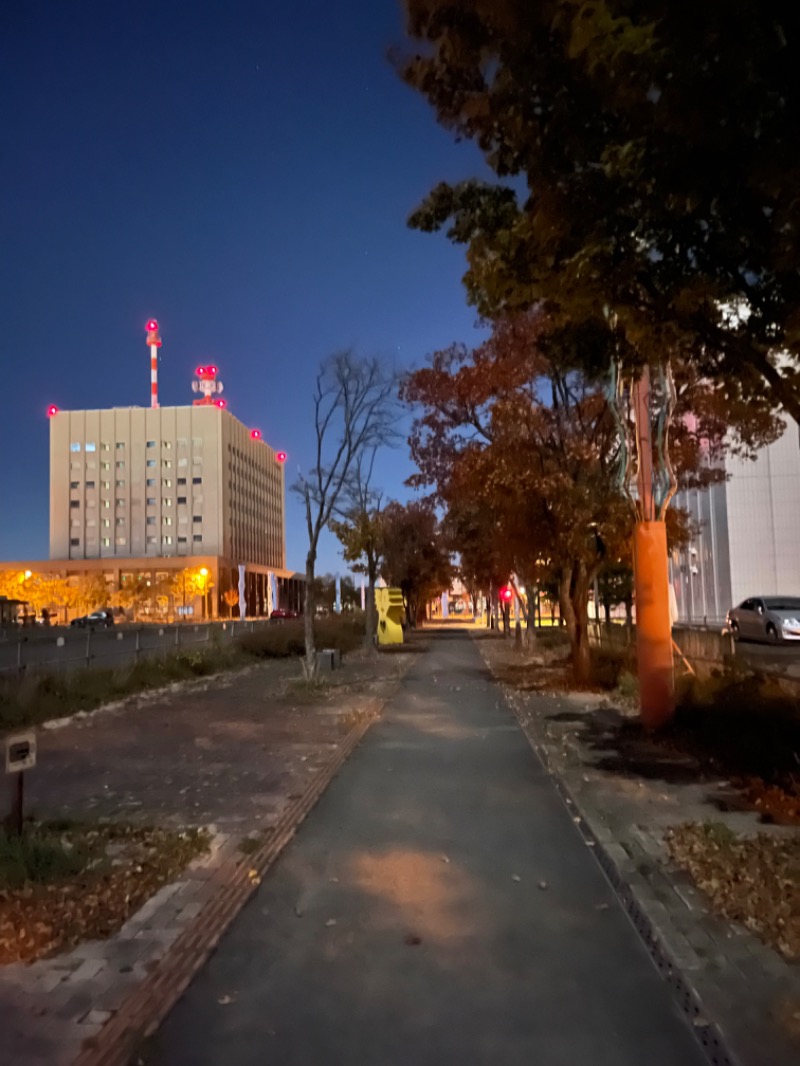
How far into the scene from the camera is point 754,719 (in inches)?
430

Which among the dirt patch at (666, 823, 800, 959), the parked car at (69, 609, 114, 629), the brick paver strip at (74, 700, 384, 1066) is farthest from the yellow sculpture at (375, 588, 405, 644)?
the dirt patch at (666, 823, 800, 959)

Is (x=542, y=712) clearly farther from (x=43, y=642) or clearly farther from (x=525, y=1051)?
(x=43, y=642)

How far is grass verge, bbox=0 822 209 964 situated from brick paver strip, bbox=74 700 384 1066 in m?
0.45

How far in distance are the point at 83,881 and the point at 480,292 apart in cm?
555

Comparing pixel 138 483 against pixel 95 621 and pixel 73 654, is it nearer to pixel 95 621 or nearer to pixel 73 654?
pixel 95 621

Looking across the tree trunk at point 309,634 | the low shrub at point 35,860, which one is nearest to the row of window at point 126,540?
the tree trunk at point 309,634

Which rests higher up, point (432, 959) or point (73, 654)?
point (73, 654)

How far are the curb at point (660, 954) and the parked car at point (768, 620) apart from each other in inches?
762

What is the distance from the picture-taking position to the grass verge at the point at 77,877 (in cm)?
529

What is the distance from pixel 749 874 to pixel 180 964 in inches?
143

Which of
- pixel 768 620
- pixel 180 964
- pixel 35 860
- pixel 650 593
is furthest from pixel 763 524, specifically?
pixel 180 964

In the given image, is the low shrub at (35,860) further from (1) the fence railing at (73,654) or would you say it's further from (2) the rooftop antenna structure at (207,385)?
(2) the rooftop antenna structure at (207,385)

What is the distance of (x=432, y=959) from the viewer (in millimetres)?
5016

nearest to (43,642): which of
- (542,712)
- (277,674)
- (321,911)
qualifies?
(277,674)
